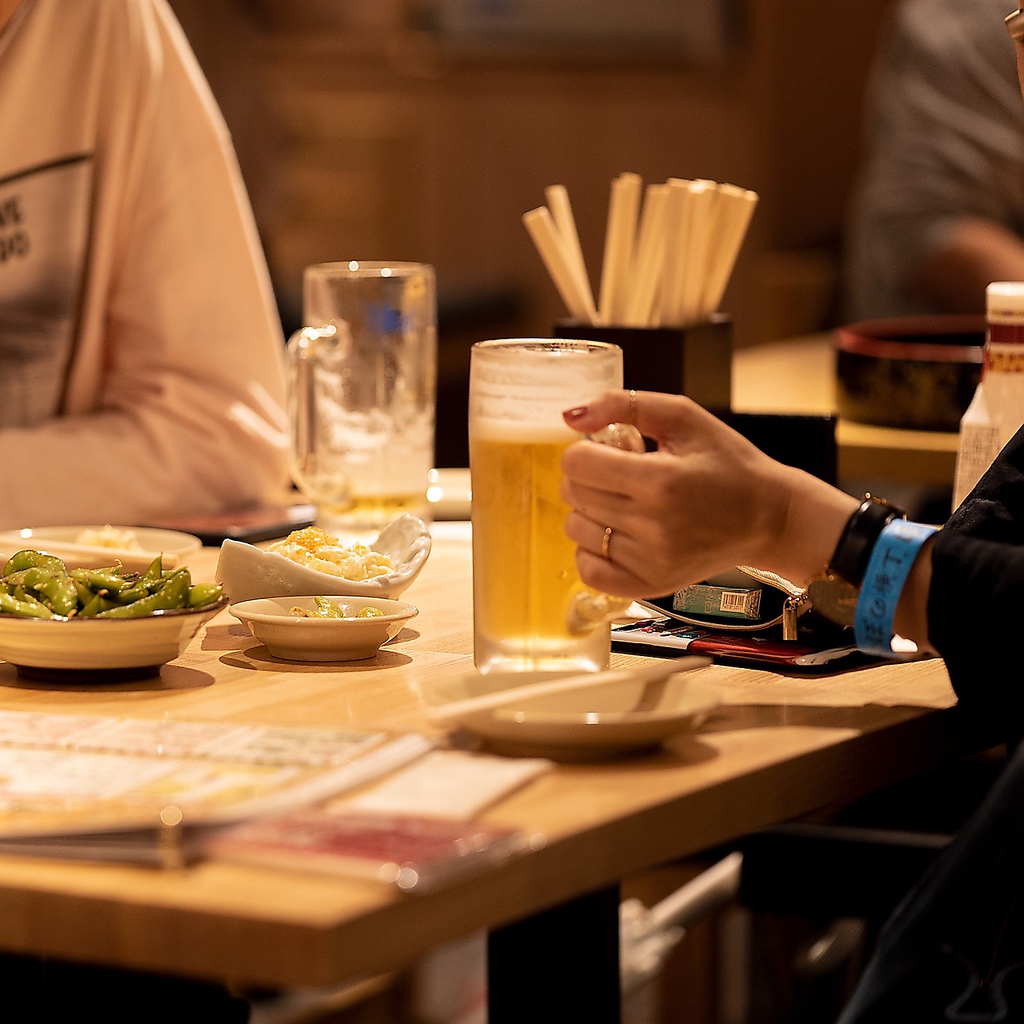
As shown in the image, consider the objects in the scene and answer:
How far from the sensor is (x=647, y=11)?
584cm

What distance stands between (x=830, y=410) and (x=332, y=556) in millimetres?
1317

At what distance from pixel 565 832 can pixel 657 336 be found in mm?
780

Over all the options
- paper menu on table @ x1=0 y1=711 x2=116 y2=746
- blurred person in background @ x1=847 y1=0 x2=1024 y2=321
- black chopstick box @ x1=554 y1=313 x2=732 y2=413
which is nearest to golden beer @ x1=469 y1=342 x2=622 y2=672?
paper menu on table @ x1=0 y1=711 x2=116 y2=746

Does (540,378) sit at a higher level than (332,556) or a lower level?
higher

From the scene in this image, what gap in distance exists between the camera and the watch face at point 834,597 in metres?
1.08

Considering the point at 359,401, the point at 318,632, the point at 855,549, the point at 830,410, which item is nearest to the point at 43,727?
the point at 318,632

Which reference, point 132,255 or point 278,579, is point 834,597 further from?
point 132,255

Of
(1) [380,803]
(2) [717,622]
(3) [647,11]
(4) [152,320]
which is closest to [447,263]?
(3) [647,11]

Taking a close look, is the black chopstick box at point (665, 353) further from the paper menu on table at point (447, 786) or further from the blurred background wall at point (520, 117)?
the blurred background wall at point (520, 117)

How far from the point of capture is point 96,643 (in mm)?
1061

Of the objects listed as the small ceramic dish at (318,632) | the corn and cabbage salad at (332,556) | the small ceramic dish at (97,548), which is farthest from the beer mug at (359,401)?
the small ceramic dish at (318,632)

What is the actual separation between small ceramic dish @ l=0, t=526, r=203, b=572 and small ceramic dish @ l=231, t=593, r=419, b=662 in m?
0.14

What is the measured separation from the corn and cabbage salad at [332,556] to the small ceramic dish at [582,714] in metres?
0.31

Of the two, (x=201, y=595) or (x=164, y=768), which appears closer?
(x=164, y=768)
